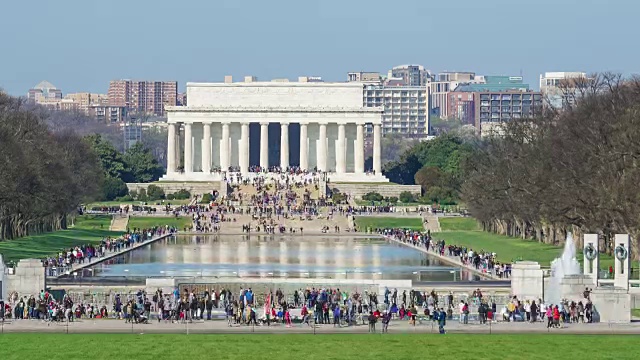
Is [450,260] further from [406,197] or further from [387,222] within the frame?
[406,197]

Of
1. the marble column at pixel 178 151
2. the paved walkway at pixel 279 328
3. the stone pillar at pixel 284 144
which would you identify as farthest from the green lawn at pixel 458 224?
the paved walkway at pixel 279 328

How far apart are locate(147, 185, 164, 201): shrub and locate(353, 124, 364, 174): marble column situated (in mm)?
29653

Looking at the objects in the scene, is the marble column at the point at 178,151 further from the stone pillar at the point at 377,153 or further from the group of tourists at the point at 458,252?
the group of tourists at the point at 458,252

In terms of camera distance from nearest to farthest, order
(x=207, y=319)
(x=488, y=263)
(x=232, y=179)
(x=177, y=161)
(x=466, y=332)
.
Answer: (x=466, y=332), (x=207, y=319), (x=488, y=263), (x=232, y=179), (x=177, y=161)

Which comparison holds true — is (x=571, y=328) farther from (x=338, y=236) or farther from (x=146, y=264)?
(x=338, y=236)

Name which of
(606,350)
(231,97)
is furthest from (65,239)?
(231,97)

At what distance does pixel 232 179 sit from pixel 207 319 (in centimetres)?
10167

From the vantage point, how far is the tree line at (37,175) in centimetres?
9756

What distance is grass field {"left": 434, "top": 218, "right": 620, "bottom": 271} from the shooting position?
288 ft

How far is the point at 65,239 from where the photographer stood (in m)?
106

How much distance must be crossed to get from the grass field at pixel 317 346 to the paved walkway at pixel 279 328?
1.50m

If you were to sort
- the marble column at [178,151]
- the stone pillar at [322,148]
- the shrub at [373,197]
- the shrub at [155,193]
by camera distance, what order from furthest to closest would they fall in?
the marble column at [178,151] < the stone pillar at [322,148] < the shrub at [155,193] < the shrub at [373,197]

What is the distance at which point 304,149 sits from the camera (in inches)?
7087

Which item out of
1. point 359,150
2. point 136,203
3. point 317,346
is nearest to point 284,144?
point 359,150
